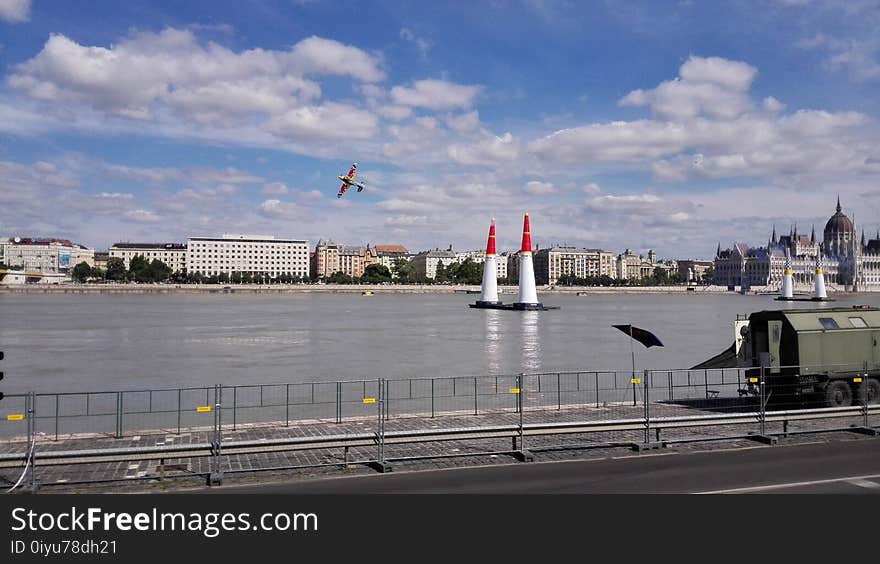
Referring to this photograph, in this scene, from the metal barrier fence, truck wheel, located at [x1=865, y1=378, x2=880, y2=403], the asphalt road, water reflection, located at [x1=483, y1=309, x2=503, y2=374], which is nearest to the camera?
the asphalt road

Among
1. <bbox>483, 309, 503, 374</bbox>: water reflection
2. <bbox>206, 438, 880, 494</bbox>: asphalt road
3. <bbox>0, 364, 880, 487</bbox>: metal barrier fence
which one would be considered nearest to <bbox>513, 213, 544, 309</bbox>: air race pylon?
<bbox>483, 309, 503, 374</bbox>: water reflection

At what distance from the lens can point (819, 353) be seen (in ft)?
66.7

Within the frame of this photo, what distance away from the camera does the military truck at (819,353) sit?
19797 millimetres

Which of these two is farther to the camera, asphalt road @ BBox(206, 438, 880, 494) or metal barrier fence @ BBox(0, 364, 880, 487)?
metal barrier fence @ BBox(0, 364, 880, 487)

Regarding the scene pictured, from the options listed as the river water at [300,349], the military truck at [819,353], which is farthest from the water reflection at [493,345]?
the military truck at [819,353]

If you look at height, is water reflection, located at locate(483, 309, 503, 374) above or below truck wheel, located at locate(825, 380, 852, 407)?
below

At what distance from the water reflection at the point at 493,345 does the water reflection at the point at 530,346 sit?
1649 mm

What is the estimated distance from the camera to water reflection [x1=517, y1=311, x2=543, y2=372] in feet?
154

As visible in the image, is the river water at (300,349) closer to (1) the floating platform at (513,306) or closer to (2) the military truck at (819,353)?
(1) the floating platform at (513,306)

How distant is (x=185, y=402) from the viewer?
101 feet

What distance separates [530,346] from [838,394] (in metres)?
40.7

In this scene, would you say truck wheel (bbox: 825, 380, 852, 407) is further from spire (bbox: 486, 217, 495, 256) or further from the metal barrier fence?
spire (bbox: 486, 217, 495, 256)

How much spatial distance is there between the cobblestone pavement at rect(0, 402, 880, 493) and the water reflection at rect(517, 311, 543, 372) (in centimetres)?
2600

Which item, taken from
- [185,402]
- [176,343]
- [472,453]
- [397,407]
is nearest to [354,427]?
[472,453]
